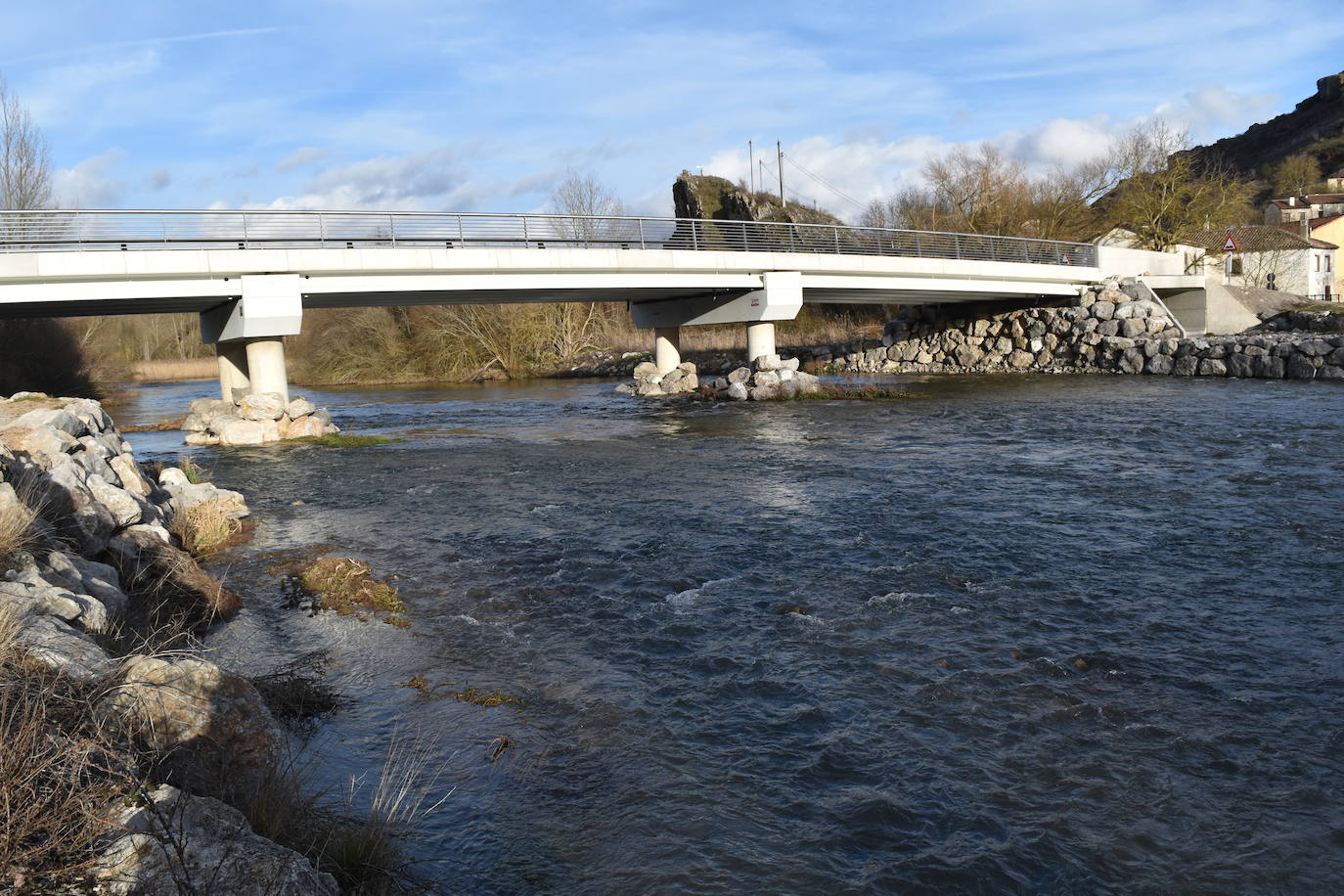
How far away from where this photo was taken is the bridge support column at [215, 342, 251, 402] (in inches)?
1075

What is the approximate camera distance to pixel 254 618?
28.0ft

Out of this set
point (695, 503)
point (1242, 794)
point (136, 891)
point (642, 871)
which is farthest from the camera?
point (695, 503)

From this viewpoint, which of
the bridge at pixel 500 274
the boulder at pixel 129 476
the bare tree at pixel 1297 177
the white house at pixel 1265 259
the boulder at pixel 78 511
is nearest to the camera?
the boulder at pixel 78 511

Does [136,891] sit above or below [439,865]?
above

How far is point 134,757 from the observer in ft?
12.5

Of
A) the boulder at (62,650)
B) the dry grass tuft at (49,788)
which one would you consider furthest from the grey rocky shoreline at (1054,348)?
the dry grass tuft at (49,788)

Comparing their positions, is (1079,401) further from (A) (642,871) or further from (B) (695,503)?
(A) (642,871)

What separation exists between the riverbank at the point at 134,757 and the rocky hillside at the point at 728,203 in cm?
7087

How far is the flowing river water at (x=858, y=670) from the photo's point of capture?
4.77m

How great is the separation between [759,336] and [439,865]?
29.9 metres

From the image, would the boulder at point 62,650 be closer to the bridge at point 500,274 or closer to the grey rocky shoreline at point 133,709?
the grey rocky shoreline at point 133,709

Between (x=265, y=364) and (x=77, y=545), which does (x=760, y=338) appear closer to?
(x=265, y=364)

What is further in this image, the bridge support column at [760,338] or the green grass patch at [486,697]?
the bridge support column at [760,338]

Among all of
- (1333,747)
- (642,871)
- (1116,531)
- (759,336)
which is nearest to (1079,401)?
(759,336)
